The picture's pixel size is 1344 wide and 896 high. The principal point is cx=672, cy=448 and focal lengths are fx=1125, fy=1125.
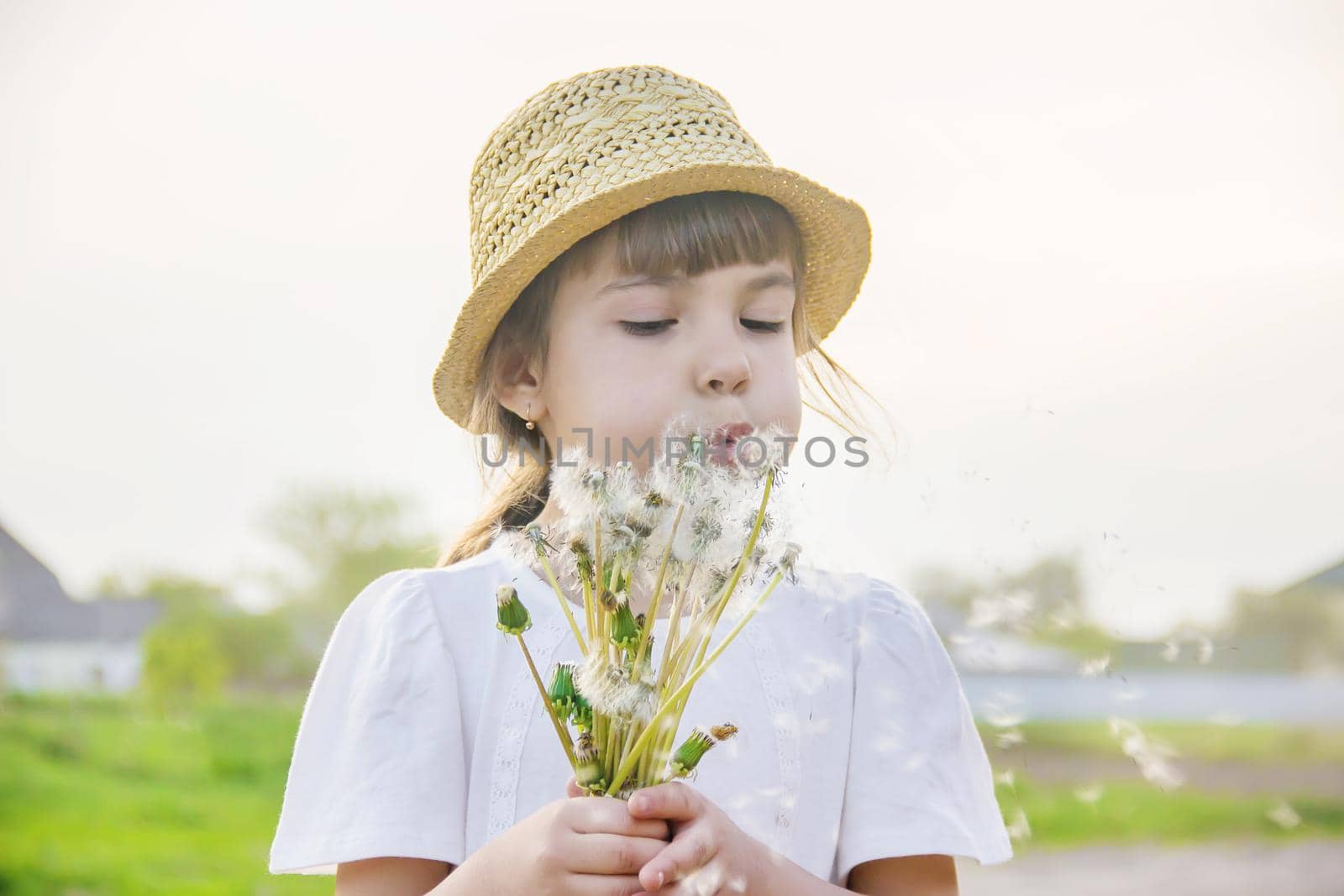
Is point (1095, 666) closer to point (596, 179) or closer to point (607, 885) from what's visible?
point (607, 885)

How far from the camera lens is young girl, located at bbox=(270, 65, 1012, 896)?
111 cm

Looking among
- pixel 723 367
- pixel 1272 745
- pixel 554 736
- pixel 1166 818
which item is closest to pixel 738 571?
pixel 723 367

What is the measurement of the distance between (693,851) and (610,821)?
0.06m

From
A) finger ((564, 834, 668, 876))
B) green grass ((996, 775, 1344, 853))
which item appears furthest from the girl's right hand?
green grass ((996, 775, 1344, 853))

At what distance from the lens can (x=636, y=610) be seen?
1202mm

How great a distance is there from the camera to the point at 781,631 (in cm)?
128

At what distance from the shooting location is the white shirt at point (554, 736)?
110 centimetres

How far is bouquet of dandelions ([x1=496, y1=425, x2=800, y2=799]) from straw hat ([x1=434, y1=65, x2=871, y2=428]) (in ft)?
1.30

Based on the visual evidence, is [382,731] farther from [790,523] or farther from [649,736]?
[790,523]

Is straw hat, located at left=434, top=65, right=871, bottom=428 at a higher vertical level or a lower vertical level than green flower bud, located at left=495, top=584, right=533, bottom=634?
higher

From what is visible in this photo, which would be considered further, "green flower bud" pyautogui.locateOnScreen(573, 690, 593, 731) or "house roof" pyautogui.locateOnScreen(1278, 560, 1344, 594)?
"house roof" pyautogui.locateOnScreen(1278, 560, 1344, 594)

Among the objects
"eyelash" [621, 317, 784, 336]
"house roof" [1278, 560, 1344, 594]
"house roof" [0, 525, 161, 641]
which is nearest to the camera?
"eyelash" [621, 317, 784, 336]

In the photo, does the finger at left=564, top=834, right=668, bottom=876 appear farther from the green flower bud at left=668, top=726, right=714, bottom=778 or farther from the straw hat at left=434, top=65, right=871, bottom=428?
the straw hat at left=434, top=65, right=871, bottom=428

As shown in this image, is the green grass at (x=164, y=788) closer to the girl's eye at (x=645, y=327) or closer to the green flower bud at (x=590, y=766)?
the girl's eye at (x=645, y=327)
